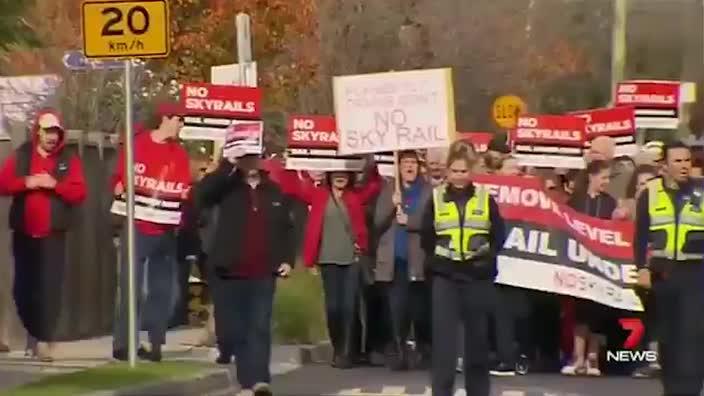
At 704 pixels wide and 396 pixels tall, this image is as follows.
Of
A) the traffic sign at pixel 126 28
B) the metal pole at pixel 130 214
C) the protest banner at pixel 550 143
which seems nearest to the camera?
the traffic sign at pixel 126 28

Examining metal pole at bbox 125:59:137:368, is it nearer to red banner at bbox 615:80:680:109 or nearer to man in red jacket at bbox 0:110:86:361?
man in red jacket at bbox 0:110:86:361

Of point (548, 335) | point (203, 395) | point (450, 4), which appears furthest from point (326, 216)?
point (450, 4)

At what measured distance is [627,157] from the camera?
21.0 m

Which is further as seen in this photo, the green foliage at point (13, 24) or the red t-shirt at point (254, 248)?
the red t-shirt at point (254, 248)

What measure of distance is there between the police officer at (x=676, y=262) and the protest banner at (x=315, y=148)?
5200mm

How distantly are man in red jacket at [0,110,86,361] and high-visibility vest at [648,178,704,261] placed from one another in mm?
5184

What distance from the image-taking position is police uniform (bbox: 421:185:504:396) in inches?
521

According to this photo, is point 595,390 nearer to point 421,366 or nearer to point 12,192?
point 421,366

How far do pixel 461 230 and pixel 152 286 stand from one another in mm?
4353

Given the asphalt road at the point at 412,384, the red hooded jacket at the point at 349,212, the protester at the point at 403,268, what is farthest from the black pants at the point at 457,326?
the red hooded jacket at the point at 349,212

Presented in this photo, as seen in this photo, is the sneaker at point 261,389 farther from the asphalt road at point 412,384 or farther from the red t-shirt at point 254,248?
the asphalt road at point 412,384

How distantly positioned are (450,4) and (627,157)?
75.5 feet

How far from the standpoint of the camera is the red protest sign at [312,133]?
18.8 m


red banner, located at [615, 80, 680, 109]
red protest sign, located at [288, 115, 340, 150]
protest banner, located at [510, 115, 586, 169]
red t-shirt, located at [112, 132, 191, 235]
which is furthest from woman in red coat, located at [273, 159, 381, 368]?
red banner, located at [615, 80, 680, 109]
